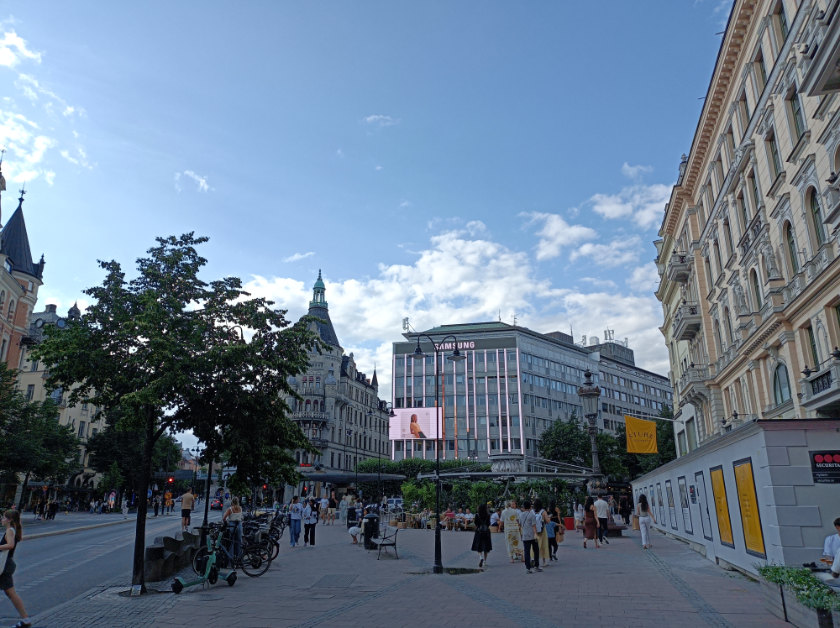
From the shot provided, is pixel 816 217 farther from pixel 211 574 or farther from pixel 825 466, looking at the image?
pixel 211 574

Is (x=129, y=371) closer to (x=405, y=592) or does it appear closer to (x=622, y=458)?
(x=405, y=592)

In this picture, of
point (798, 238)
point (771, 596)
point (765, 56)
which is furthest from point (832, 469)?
point (765, 56)

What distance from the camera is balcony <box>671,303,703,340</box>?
3266cm

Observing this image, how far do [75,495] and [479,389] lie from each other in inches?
1983

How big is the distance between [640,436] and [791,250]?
1310 cm

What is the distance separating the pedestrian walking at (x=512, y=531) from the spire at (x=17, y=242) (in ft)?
173

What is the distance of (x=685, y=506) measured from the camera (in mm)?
18844

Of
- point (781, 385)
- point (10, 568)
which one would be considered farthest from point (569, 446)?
point (10, 568)

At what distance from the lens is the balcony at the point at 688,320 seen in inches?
1286

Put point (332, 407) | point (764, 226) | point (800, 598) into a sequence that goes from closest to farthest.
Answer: point (800, 598), point (764, 226), point (332, 407)

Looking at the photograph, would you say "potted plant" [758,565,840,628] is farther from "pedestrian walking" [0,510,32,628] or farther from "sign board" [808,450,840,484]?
"pedestrian walking" [0,510,32,628]

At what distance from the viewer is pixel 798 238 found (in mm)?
19078

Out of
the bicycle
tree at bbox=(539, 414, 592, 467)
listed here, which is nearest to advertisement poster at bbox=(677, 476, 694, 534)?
the bicycle

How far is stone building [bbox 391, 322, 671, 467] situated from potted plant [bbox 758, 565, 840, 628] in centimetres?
7190
